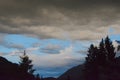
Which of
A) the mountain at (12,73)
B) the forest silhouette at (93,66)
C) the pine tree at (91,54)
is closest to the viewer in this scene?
the forest silhouette at (93,66)

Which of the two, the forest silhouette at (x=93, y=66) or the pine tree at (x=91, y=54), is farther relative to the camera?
the pine tree at (x=91, y=54)

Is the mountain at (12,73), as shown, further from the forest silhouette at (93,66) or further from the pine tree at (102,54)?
the pine tree at (102,54)

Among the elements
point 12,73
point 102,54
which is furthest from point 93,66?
point 12,73

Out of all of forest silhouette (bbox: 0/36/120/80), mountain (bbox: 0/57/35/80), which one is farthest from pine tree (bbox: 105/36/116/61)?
mountain (bbox: 0/57/35/80)

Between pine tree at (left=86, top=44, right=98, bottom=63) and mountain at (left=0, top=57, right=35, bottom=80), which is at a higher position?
pine tree at (left=86, top=44, right=98, bottom=63)

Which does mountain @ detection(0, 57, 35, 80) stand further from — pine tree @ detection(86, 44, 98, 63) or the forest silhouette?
pine tree @ detection(86, 44, 98, 63)

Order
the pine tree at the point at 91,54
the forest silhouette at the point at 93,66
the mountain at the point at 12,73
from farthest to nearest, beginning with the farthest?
the mountain at the point at 12,73
the pine tree at the point at 91,54
the forest silhouette at the point at 93,66

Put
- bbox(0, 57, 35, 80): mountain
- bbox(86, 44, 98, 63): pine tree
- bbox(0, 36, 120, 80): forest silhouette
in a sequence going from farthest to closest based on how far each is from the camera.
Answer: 1. bbox(0, 57, 35, 80): mountain
2. bbox(86, 44, 98, 63): pine tree
3. bbox(0, 36, 120, 80): forest silhouette

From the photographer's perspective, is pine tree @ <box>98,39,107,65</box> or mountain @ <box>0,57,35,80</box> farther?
mountain @ <box>0,57,35,80</box>

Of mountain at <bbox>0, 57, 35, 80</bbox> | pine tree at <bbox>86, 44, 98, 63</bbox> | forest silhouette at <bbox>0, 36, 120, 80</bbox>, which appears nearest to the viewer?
forest silhouette at <bbox>0, 36, 120, 80</bbox>

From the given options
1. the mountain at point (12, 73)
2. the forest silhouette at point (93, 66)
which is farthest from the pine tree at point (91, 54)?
the mountain at point (12, 73)

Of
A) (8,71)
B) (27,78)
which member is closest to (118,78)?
(27,78)

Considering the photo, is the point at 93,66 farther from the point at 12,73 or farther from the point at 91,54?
the point at 12,73

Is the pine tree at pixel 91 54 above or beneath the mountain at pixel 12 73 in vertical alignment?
above
